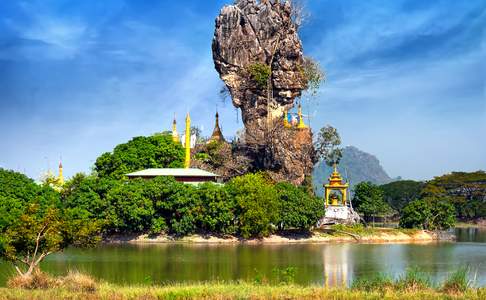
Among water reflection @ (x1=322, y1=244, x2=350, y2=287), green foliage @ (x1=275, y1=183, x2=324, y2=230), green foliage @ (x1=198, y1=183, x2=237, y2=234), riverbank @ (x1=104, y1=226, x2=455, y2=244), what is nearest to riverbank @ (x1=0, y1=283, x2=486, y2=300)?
water reflection @ (x1=322, y1=244, x2=350, y2=287)

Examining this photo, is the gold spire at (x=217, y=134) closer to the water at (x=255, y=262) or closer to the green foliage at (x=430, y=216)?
the green foliage at (x=430, y=216)

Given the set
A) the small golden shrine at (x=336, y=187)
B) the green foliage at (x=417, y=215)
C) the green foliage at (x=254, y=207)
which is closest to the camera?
the green foliage at (x=254, y=207)

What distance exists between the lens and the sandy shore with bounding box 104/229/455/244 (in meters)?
48.2

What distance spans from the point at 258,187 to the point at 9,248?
1119 inches

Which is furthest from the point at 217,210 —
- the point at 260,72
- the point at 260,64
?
the point at 260,64

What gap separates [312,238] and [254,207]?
22.8 ft

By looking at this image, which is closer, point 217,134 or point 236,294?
point 236,294

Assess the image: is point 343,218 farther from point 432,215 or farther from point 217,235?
point 217,235

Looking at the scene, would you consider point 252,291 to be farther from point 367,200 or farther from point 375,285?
point 367,200

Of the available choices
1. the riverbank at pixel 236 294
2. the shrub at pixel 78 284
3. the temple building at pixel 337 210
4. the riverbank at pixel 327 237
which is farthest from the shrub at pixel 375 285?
the temple building at pixel 337 210

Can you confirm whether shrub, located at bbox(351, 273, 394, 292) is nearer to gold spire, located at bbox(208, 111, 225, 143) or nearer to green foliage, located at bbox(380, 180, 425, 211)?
gold spire, located at bbox(208, 111, 225, 143)

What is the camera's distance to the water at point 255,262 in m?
27.6

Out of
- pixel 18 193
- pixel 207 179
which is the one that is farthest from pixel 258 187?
pixel 18 193

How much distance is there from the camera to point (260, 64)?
6347 centimetres
